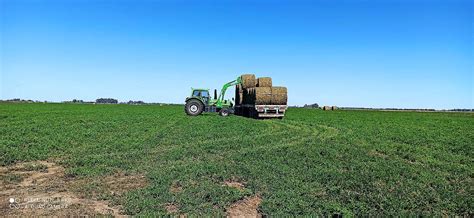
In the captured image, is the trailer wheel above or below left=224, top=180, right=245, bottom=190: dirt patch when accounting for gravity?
above

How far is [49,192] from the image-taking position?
6.70 m

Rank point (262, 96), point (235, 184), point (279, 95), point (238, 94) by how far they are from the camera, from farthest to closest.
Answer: point (238, 94) < point (279, 95) < point (262, 96) < point (235, 184)

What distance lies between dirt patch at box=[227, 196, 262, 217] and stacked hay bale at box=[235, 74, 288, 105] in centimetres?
2021

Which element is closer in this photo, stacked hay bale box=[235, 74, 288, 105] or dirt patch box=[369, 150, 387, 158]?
dirt patch box=[369, 150, 387, 158]

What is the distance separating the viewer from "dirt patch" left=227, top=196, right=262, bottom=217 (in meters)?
5.72

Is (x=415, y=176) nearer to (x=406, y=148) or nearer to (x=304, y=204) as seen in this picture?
(x=304, y=204)

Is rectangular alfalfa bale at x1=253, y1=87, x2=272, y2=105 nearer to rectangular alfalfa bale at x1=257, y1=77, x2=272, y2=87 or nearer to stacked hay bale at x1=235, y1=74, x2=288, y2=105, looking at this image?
stacked hay bale at x1=235, y1=74, x2=288, y2=105

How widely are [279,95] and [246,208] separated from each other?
21.3 m

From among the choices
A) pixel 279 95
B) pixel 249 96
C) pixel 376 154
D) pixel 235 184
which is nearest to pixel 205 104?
pixel 249 96

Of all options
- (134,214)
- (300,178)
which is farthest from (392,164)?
(134,214)

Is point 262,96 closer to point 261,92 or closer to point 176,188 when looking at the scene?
point 261,92

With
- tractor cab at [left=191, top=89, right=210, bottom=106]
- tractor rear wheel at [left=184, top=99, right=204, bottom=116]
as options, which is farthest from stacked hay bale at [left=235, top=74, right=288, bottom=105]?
tractor rear wheel at [left=184, top=99, right=204, bottom=116]

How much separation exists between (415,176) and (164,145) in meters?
7.40

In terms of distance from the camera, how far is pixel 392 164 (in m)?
9.26
